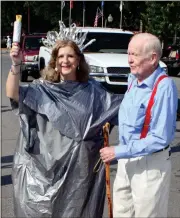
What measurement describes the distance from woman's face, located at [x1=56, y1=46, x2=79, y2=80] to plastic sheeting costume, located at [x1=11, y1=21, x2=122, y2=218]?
67 millimetres

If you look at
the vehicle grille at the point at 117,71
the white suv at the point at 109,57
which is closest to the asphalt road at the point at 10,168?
the white suv at the point at 109,57

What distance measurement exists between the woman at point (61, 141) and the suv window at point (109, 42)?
28.4 ft

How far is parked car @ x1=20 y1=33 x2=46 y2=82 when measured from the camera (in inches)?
731

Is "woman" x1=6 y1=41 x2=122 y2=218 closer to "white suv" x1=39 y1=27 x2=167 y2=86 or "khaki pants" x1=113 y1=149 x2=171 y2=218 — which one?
"khaki pants" x1=113 y1=149 x2=171 y2=218

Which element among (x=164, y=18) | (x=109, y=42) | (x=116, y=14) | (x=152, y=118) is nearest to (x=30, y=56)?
(x=109, y=42)

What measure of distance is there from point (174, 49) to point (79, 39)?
19.8m

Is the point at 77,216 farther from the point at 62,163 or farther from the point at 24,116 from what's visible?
the point at 24,116

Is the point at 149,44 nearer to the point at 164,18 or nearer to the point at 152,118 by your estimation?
the point at 152,118

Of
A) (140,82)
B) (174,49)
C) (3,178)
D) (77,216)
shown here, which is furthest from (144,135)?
(174,49)

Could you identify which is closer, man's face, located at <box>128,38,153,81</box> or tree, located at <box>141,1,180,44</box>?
man's face, located at <box>128,38,153,81</box>

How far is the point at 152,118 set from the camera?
2.74 metres

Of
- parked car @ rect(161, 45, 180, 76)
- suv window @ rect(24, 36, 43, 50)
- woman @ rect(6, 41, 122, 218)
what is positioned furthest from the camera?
parked car @ rect(161, 45, 180, 76)

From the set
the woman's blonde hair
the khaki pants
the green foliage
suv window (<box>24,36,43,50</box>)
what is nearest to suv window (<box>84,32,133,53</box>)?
suv window (<box>24,36,43,50</box>)

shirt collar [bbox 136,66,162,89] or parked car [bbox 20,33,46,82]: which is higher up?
shirt collar [bbox 136,66,162,89]
